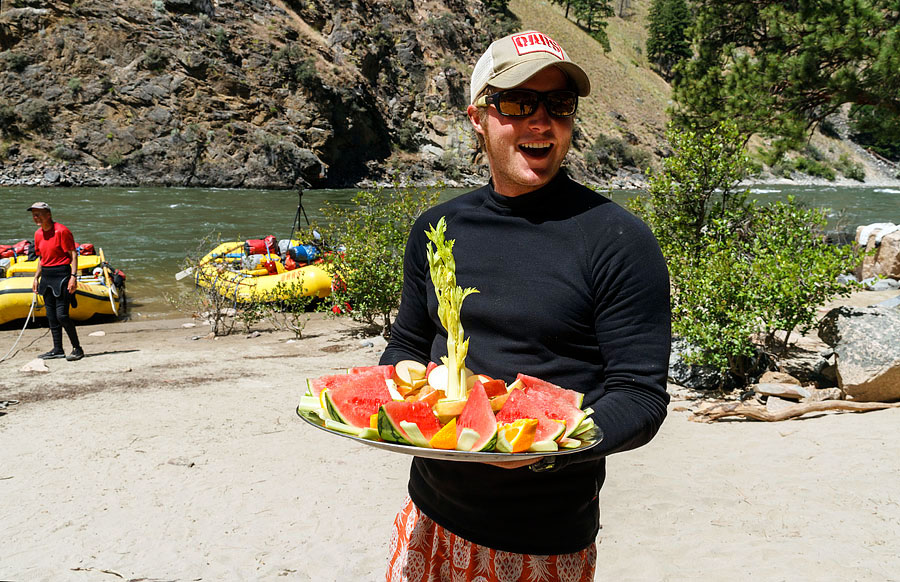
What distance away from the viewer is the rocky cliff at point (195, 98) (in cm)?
4194

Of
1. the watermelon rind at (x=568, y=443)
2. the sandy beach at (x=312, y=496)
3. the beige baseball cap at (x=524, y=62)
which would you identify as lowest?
the sandy beach at (x=312, y=496)

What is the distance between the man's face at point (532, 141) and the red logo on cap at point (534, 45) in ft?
0.17

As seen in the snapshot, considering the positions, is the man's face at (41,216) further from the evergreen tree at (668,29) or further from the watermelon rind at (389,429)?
the evergreen tree at (668,29)

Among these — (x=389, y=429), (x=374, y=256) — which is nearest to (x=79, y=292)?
(x=374, y=256)

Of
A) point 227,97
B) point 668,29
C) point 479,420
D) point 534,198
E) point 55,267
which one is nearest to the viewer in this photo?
point 479,420

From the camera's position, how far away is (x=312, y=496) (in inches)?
199

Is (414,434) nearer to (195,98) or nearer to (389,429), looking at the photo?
(389,429)

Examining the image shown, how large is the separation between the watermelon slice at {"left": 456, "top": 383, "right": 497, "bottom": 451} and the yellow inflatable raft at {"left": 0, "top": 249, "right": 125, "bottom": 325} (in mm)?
13046

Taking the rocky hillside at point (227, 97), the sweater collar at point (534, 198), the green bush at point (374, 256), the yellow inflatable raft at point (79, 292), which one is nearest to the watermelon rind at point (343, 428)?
the sweater collar at point (534, 198)

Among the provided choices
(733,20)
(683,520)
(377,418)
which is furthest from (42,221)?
(733,20)

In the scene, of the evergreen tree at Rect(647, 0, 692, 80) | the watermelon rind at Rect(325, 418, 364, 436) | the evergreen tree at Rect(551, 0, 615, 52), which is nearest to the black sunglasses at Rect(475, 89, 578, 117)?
the watermelon rind at Rect(325, 418, 364, 436)

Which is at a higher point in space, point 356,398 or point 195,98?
point 195,98

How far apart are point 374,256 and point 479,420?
30.0 feet

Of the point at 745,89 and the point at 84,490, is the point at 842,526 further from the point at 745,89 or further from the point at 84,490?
the point at 745,89
